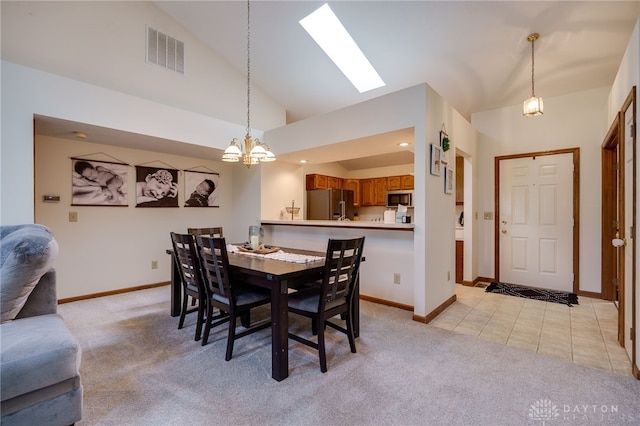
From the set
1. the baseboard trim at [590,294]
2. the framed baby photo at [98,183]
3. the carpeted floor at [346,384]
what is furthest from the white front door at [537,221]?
the framed baby photo at [98,183]

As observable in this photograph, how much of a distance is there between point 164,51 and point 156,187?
6.20 feet

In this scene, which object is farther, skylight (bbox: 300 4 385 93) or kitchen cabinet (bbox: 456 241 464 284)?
kitchen cabinet (bbox: 456 241 464 284)

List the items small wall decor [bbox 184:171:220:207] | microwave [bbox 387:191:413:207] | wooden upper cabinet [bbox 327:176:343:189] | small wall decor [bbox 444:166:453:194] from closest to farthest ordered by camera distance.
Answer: small wall decor [bbox 444:166:453:194] → small wall decor [bbox 184:171:220:207] → microwave [bbox 387:191:413:207] → wooden upper cabinet [bbox 327:176:343:189]

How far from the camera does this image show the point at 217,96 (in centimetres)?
443

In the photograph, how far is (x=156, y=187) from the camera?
4449 mm

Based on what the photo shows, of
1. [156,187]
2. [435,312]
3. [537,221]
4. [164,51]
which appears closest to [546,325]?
[435,312]

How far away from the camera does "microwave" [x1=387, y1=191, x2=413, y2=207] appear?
6113 millimetres

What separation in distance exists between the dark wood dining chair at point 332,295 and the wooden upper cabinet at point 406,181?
13.8 feet

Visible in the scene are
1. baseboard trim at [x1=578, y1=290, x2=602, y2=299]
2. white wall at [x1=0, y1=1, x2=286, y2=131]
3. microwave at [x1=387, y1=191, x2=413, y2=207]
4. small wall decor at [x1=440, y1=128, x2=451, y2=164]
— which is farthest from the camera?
microwave at [x1=387, y1=191, x2=413, y2=207]

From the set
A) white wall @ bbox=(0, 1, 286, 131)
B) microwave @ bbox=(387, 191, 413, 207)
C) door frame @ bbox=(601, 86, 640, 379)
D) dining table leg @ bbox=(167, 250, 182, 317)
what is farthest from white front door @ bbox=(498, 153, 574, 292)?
dining table leg @ bbox=(167, 250, 182, 317)

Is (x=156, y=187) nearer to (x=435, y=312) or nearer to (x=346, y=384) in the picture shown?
(x=346, y=384)

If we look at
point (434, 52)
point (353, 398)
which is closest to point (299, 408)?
point (353, 398)

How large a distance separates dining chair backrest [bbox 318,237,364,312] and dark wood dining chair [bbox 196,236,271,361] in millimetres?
584

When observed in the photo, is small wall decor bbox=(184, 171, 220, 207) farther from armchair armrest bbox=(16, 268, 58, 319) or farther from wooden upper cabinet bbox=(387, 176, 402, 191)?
wooden upper cabinet bbox=(387, 176, 402, 191)
